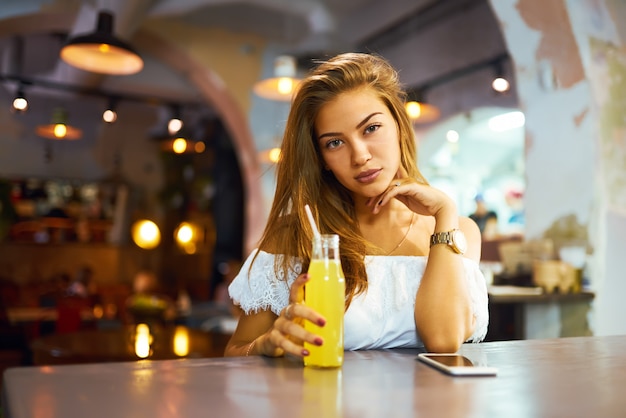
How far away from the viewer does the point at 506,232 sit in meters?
4.70

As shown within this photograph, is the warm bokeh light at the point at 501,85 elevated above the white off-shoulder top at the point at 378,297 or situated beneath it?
elevated above

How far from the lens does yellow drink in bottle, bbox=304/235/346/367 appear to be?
1.03 m

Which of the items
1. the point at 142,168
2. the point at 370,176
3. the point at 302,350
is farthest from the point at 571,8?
the point at 142,168

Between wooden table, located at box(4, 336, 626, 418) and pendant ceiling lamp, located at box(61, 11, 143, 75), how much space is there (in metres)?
2.98

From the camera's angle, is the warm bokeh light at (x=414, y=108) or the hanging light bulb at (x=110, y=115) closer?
the warm bokeh light at (x=414, y=108)

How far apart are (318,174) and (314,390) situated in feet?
2.97

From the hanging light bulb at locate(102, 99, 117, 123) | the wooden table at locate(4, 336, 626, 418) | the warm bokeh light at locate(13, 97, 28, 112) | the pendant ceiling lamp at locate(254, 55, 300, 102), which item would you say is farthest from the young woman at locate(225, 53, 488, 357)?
the hanging light bulb at locate(102, 99, 117, 123)

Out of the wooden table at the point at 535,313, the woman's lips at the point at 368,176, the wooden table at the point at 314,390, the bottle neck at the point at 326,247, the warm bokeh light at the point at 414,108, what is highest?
the warm bokeh light at the point at 414,108

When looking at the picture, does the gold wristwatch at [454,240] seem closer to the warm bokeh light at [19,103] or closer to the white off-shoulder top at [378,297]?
the white off-shoulder top at [378,297]

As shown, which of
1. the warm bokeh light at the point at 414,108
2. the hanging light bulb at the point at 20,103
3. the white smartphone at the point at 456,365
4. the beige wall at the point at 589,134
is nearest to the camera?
the white smartphone at the point at 456,365

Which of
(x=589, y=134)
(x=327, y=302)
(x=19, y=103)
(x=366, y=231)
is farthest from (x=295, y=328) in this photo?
(x=19, y=103)

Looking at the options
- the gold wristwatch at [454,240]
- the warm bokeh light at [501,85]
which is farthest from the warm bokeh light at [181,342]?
the warm bokeh light at [501,85]

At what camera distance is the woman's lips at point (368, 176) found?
5.06 ft

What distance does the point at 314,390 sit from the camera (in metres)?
0.85
